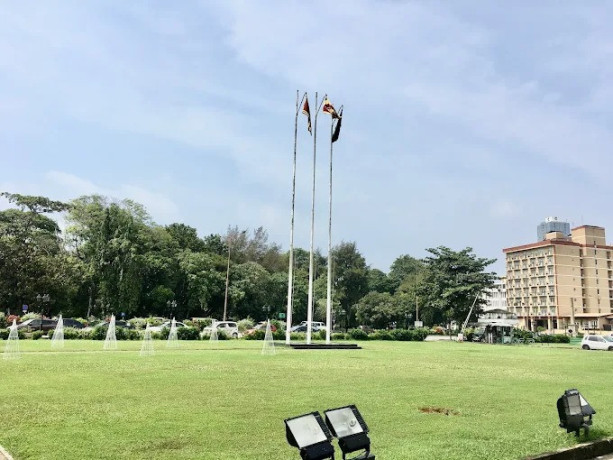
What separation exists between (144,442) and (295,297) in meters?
63.0

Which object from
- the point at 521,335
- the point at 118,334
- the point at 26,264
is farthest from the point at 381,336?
the point at 26,264

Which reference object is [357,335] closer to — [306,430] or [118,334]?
[118,334]

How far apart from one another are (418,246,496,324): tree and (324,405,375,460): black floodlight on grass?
55476 millimetres

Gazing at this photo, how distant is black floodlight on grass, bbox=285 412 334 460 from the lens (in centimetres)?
508

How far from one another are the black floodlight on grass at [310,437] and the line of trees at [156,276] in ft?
152

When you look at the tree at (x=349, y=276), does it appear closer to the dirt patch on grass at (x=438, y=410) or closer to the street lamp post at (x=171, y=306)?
the street lamp post at (x=171, y=306)

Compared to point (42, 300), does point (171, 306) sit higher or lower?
lower

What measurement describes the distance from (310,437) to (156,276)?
189 ft

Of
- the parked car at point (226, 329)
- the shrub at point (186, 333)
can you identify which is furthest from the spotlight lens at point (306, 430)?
the parked car at point (226, 329)

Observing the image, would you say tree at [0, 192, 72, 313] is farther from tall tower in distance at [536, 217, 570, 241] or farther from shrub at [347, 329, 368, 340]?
tall tower in distance at [536, 217, 570, 241]

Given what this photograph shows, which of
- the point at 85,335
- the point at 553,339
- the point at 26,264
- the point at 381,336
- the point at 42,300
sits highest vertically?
the point at 26,264

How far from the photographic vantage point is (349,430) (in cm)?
562

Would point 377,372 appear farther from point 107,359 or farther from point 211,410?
point 107,359

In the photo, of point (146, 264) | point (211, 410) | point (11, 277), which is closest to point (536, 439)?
point (211, 410)
